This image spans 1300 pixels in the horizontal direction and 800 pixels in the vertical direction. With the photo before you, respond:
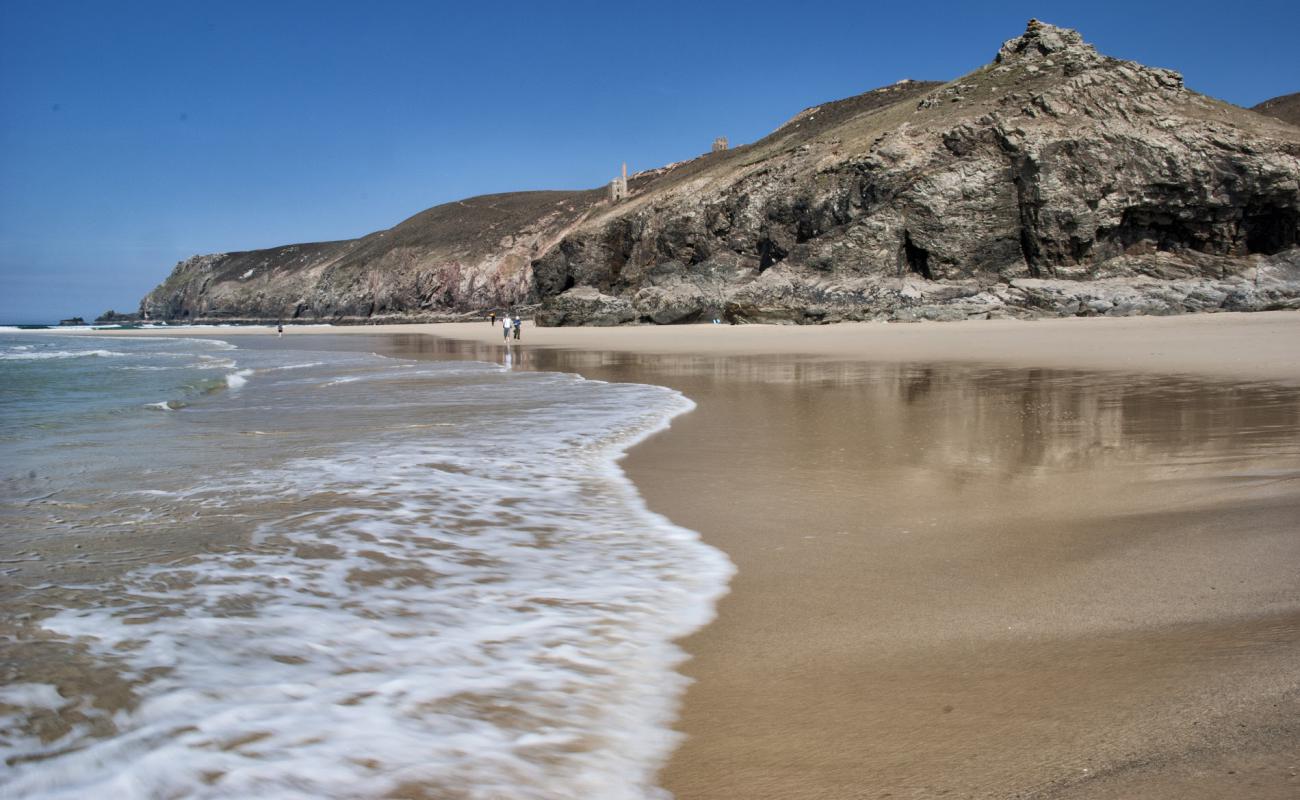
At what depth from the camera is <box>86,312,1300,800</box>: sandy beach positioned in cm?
182

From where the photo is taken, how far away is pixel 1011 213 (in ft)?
97.2

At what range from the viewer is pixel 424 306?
2923 inches

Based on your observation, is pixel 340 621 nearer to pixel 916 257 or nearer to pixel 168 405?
pixel 168 405

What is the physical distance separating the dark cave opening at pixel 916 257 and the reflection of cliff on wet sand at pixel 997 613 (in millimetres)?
24500

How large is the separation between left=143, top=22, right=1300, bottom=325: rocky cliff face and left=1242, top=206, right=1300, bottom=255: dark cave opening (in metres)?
0.05

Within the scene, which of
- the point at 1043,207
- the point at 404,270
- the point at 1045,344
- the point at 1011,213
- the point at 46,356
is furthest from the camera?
the point at 404,270

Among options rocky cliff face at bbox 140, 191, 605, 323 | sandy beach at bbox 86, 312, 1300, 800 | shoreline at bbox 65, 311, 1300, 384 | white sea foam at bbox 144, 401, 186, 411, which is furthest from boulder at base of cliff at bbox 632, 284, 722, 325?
sandy beach at bbox 86, 312, 1300, 800

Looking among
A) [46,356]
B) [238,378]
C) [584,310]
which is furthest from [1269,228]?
[46,356]

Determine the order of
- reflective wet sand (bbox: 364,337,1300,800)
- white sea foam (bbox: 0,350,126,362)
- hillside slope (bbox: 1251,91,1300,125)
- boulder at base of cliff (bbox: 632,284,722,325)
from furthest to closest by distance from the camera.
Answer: hillside slope (bbox: 1251,91,1300,125), boulder at base of cliff (bbox: 632,284,722,325), white sea foam (bbox: 0,350,126,362), reflective wet sand (bbox: 364,337,1300,800)

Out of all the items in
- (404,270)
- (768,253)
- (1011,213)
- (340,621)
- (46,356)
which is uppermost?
(404,270)

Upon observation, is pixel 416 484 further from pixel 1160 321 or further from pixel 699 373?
pixel 1160 321

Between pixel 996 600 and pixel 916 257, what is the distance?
29.6m

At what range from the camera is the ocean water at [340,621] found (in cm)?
Result: 197

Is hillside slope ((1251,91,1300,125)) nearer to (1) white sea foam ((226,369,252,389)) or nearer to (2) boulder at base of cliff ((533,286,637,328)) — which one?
(2) boulder at base of cliff ((533,286,637,328))
